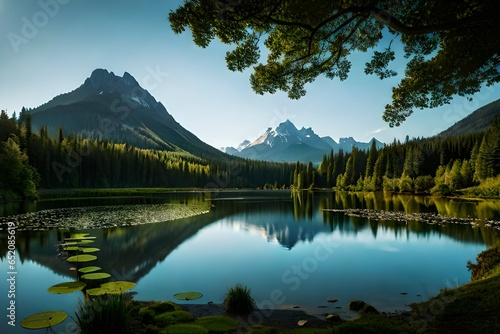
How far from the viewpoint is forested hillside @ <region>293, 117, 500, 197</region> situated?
87.9 meters

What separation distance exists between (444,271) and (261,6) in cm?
1932

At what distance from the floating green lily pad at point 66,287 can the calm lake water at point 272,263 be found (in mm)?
343

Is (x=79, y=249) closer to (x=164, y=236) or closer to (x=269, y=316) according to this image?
(x=164, y=236)

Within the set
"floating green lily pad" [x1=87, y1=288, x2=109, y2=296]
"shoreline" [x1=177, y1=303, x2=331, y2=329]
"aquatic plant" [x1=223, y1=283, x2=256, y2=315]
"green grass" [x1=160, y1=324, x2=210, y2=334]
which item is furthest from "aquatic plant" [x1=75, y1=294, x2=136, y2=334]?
"floating green lily pad" [x1=87, y1=288, x2=109, y2=296]

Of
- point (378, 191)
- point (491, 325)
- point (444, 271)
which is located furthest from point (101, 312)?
point (378, 191)

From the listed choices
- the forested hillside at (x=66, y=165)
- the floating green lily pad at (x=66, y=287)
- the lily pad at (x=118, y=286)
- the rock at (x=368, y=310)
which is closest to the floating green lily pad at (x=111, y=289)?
the lily pad at (x=118, y=286)

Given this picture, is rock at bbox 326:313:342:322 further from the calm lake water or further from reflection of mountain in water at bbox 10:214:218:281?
reflection of mountain in water at bbox 10:214:218:281

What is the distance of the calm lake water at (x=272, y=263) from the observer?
14977mm

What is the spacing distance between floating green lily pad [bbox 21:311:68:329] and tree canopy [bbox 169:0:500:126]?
1085cm

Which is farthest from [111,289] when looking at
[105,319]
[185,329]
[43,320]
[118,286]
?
[185,329]

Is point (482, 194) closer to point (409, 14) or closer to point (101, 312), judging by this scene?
point (409, 14)

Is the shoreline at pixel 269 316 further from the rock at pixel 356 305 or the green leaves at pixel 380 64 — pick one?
the green leaves at pixel 380 64

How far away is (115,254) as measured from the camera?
22781 millimetres

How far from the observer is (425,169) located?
401 ft
